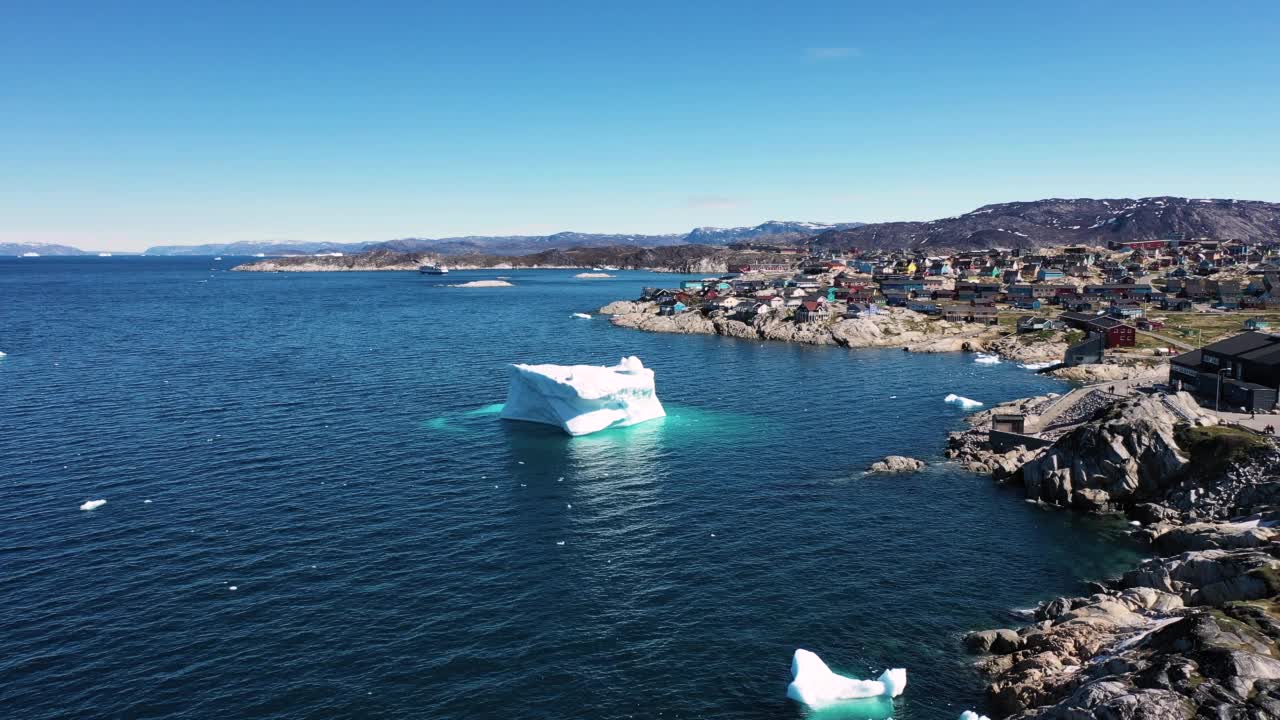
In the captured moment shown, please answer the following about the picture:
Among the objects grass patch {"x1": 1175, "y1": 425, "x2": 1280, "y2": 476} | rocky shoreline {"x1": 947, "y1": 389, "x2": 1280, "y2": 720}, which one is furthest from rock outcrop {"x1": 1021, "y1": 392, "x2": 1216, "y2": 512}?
grass patch {"x1": 1175, "y1": 425, "x2": 1280, "y2": 476}

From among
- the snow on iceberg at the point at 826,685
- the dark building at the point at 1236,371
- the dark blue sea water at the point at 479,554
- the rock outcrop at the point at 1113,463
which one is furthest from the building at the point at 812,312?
the snow on iceberg at the point at 826,685

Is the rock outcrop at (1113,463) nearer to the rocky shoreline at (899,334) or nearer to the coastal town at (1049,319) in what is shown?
the coastal town at (1049,319)

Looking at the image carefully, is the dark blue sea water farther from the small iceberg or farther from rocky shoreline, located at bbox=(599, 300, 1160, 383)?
rocky shoreline, located at bbox=(599, 300, 1160, 383)

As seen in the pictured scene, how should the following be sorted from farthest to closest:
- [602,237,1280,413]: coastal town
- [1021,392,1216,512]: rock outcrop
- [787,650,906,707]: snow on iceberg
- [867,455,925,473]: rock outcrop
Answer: [602,237,1280,413]: coastal town, [867,455,925,473]: rock outcrop, [1021,392,1216,512]: rock outcrop, [787,650,906,707]: snow on iceberg

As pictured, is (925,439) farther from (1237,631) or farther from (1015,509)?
(1237,631)

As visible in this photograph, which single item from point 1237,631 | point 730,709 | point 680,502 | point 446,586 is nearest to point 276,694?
point 446,586

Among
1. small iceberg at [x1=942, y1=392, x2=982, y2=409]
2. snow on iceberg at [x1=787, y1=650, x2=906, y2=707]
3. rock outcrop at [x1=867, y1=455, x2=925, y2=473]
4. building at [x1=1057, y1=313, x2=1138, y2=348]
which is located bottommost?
snow on iceberg at [x1=787, y1=650, x2=906, y2=707]

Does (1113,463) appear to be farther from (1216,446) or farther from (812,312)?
(812,312)
